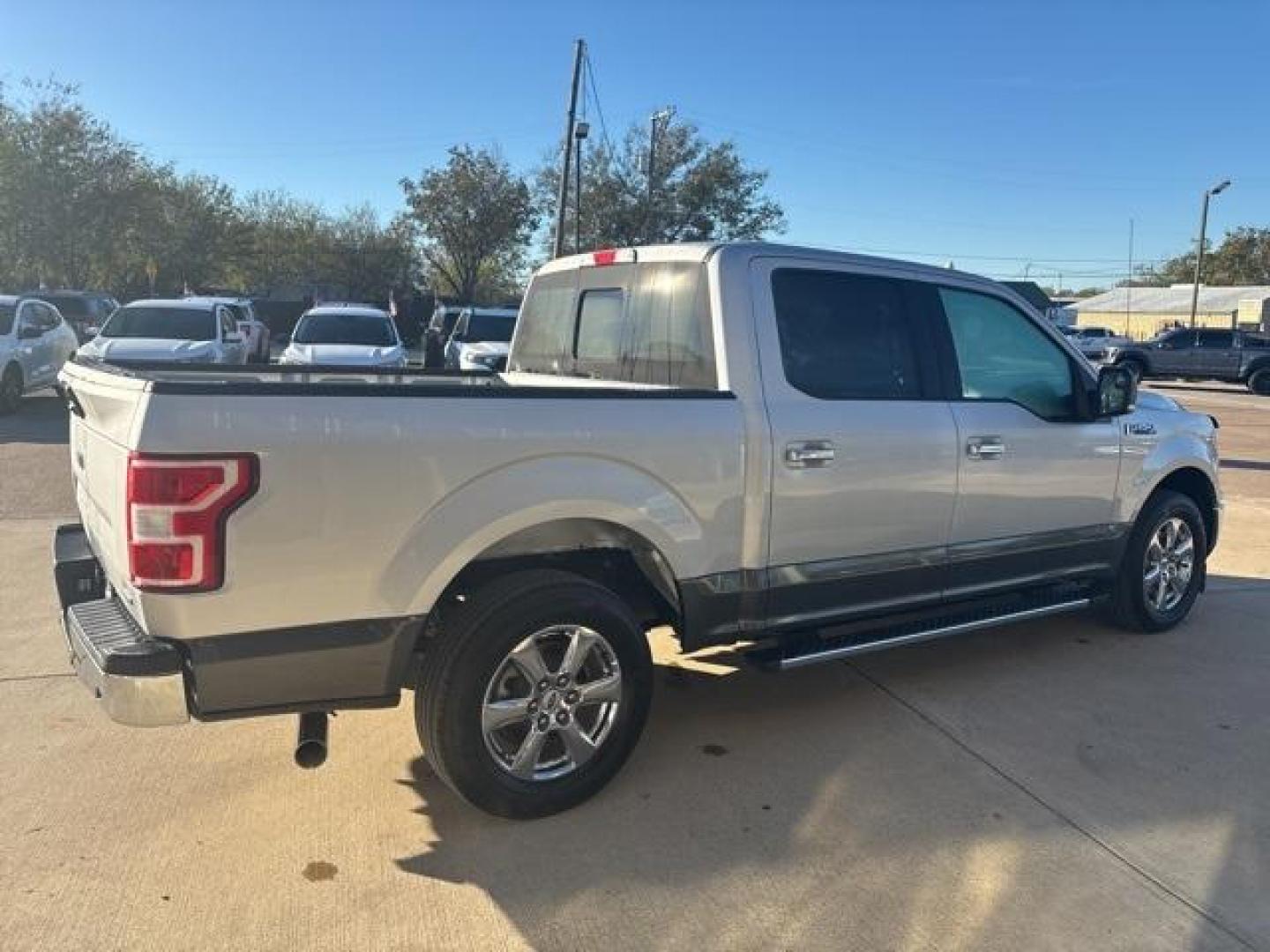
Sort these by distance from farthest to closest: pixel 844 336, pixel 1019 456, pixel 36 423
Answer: pixel 36 423 < pixel 1019 456 < pixel 844 336

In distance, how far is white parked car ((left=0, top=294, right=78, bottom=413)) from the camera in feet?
45.6

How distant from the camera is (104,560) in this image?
11.2 ft

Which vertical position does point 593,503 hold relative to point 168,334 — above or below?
below

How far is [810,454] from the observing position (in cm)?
389

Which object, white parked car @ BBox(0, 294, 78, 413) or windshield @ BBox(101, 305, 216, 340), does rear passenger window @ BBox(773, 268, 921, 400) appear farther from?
white parked car @ BBox(0, 294, 78, 413)

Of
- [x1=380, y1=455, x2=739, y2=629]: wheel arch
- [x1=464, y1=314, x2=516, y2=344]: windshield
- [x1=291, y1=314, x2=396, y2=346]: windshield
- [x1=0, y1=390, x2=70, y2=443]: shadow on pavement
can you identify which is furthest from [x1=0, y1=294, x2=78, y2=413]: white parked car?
[x1=380, y1=455, x2=739, y2=629]: wheel arch

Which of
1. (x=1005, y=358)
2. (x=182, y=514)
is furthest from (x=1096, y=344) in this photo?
(x=182, y=514)

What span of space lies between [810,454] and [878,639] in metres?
0.92

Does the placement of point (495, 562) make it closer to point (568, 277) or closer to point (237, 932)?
point (237, 932)

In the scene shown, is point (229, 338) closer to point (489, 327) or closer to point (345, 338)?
point (345, 338)

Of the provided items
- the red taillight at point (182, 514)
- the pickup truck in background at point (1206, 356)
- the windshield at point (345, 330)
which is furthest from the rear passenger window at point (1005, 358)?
the pickup truck in background at point (1206, 356)

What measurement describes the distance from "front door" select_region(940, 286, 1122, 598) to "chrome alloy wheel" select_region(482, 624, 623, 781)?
185 centimetres

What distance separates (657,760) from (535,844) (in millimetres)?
757

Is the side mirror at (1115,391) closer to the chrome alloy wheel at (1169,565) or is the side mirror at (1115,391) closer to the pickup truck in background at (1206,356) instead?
the chrome alloy wheel at (1169,565)
